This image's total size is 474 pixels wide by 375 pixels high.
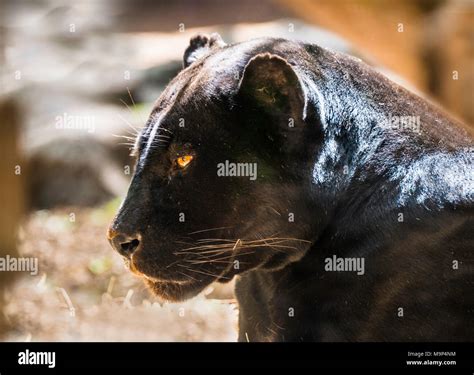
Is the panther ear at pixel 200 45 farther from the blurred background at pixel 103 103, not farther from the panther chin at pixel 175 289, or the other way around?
the panther chin at pixel 175 289

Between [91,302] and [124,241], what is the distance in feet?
6.55

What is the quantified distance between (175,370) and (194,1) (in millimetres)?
4254

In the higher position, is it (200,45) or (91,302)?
(200,45)

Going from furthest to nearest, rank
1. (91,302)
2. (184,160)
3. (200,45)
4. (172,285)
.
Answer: (91,302), (200,45), (172,285), (184,160)

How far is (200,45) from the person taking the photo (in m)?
3.01

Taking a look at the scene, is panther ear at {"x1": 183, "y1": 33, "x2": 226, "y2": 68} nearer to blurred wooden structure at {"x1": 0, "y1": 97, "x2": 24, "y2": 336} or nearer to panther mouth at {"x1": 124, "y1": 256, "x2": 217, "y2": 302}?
panther mouth at {"x1": 124, "y1": 256, "x2": 217, "y2": 302}

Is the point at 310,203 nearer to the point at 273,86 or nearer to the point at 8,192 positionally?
the point at 273,86

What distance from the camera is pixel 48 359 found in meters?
2.94

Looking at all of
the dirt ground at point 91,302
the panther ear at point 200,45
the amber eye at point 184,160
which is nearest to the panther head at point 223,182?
the amber eye at point 184,160

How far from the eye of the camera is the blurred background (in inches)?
157

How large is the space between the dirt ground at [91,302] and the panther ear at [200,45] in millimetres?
1069

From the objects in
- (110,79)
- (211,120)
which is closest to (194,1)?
(110,79)

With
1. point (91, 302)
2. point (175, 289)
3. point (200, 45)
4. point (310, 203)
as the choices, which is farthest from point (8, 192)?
point (310, 203)

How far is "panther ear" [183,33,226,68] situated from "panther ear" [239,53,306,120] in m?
0.54
